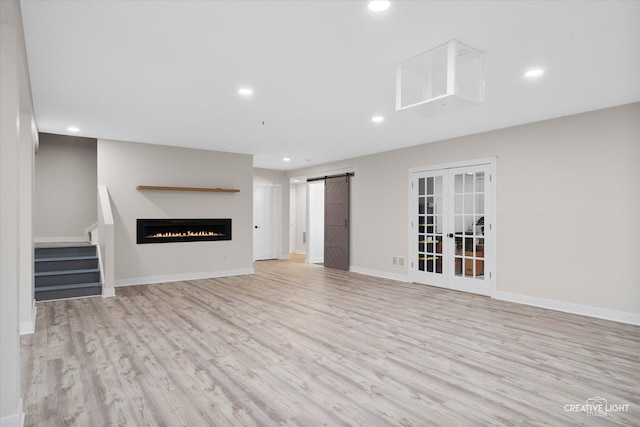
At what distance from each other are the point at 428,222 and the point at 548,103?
282 centimetres

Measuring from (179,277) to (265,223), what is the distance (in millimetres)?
3639

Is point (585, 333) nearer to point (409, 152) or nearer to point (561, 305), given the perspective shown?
point (561, 305)

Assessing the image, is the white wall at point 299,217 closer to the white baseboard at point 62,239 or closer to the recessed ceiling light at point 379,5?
the white baseboard at point 62,239

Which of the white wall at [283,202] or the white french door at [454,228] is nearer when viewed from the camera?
the white french door at [454,228]

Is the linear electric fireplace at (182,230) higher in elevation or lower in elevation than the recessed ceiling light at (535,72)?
lower

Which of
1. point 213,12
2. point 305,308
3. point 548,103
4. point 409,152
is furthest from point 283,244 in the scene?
point 213,12

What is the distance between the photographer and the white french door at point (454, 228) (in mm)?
5648

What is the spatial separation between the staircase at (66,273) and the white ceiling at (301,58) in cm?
198

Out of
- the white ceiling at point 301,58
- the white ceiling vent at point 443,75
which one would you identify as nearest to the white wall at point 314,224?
the white ceiling at point 301,58

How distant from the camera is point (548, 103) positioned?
13.8 feet

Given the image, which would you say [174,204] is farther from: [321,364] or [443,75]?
[443,75]

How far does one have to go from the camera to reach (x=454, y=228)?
20.1ft

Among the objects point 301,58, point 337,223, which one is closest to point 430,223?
point 337,223

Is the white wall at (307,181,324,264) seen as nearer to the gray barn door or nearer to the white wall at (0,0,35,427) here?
the gray barn door
